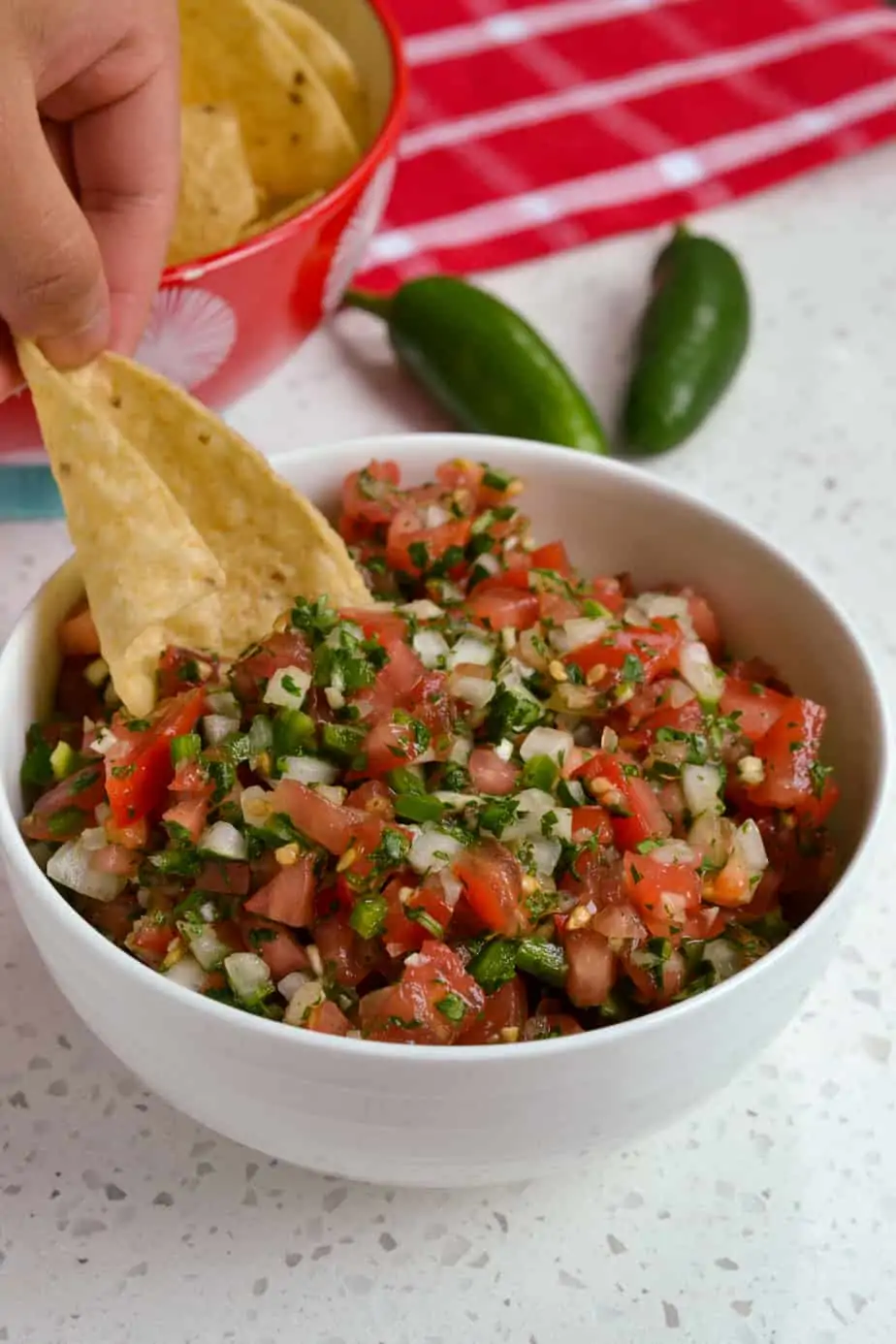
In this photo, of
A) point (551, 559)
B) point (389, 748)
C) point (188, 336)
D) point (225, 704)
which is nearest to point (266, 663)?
point (225, 704)

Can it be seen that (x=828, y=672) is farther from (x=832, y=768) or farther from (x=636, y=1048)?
(x=636, y=1048)

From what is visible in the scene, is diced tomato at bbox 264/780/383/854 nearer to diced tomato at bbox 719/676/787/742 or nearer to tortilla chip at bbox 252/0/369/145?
diced tomato at bbox 719/676/787/742

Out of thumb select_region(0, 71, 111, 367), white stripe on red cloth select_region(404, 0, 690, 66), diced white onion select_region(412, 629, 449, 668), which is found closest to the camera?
thumb select_region(0, 71, 111, 367)

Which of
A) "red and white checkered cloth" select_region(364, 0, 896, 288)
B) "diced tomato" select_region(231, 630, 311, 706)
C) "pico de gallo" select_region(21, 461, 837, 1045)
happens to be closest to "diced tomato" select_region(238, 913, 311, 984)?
"pico de gallo" select_region(21, 461, 837, 1045)

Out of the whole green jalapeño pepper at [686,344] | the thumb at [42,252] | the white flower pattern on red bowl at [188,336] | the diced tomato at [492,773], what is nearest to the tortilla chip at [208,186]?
the white flower pattern on red bowl at [188,336]

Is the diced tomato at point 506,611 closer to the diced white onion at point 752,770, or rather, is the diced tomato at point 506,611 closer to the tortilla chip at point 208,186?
the diced white onion at point 752,770

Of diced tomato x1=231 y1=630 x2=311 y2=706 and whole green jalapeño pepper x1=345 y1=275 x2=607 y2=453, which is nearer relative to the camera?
diced tomato x1=231 y1=630 x2=311 y2=706
